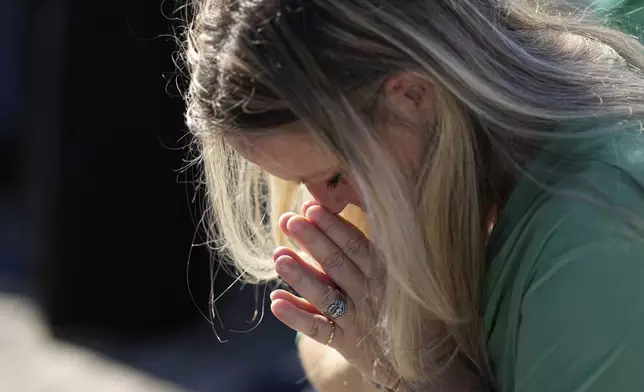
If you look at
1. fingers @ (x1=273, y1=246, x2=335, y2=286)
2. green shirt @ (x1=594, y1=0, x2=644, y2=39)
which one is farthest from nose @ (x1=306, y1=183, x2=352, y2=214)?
green shirt @ (x1=594, y1=0, x2=644, y2=39)

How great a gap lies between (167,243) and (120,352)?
0.46 metres

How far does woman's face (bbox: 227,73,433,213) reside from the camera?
1211 millimetres

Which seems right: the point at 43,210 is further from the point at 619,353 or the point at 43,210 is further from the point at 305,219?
the point at 619,353

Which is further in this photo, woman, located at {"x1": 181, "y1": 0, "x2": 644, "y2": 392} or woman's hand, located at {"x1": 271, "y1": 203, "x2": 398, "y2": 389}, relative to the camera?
woman's hand, located at {"x1": 271, "y1": 203, "x2": 398, "y2": 389}

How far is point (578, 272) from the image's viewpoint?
1.13m

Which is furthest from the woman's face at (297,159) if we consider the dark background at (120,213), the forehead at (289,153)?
the dark background at (120,213)

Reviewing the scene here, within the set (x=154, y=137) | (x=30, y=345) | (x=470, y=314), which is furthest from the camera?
(x=30, y=345)

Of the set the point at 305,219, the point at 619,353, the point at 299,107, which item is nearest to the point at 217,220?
the point at 305,219

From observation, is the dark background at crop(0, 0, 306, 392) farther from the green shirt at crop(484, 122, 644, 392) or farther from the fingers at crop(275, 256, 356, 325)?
the green shirt at crop(484, 122, 644, 392)

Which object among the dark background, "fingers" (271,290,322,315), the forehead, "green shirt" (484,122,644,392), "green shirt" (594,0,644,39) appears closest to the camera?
"green shirt" (484,122,644,392)

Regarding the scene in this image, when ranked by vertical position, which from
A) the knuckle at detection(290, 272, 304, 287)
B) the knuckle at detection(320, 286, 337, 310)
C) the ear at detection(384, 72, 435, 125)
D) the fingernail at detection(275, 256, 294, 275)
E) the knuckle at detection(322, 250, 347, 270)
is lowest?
the knuckle at detection(320, 286, 337, 310)

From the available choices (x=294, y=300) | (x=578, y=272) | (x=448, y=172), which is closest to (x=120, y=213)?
(x=294, y=300)

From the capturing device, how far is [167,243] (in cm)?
321

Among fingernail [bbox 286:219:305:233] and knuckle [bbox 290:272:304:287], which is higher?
fingernail [bbox 286:219:305:233]
